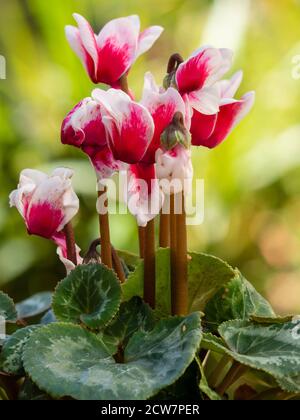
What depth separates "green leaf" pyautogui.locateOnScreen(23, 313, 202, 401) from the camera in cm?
60

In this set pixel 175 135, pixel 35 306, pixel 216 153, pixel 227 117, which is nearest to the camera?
pixel 175 135

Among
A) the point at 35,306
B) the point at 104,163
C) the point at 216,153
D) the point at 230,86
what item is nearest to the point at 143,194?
the point at 104,163

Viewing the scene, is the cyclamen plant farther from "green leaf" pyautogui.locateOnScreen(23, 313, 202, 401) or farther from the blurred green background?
the blurred green background

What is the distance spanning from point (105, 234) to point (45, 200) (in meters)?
0.06

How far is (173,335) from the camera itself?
2.12 ft

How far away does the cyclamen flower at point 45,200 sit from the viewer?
27.7 inches

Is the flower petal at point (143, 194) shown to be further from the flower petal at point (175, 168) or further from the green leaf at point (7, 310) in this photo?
the green leaf at point (7, 310)

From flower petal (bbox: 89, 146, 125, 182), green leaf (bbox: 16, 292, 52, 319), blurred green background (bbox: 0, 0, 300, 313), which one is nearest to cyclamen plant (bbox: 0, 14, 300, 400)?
flower petal (bbox: 89, 146, 125, 182)

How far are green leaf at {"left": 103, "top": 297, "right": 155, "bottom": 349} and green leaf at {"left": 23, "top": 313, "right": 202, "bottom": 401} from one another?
0.02 metres

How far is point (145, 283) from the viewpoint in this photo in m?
0.71

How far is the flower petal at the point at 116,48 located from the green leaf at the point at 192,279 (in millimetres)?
155

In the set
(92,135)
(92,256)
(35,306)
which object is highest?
(92,135)

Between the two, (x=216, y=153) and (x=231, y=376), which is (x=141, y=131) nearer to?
(x=231, y=376)

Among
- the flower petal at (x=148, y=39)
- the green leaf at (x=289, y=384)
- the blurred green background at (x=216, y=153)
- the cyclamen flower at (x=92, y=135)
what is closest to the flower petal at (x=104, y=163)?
the cyclamen flower at (x=92, y=135)
